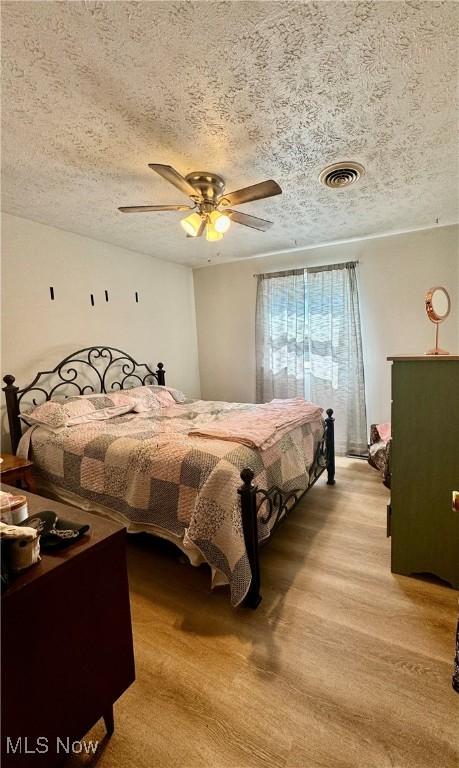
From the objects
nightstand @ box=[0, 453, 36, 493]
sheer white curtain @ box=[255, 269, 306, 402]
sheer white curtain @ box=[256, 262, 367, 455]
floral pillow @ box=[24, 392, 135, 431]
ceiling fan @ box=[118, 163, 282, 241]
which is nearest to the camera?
ceiling fan @ box=[118, 163, 282, 241]

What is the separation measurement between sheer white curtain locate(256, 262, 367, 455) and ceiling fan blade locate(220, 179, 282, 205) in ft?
7.09

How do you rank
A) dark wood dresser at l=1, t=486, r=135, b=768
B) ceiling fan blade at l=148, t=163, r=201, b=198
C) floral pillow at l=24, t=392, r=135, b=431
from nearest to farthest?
dark wood dresser at l=1, t=486, r=135, b=768 < ceiling fan blade at l=148, t=163, r=201, b=198 < floral pillow at l=24, t=392, r=135, b=431

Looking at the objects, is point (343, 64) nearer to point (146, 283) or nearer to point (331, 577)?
point (331, 577)

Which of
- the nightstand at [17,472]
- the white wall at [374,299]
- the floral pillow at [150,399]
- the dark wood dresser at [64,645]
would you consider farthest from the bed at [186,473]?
the white wall at [374,299]

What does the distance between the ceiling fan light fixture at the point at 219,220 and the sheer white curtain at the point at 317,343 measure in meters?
2.13

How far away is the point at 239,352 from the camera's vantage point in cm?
466

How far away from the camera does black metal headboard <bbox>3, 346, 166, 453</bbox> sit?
2773mm

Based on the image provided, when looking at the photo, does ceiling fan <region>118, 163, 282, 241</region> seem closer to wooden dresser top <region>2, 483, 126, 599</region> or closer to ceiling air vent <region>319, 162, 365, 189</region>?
ceiling air vent <region>319, 162, 365, 189</region>

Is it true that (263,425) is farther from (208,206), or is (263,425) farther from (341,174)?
(341,174)

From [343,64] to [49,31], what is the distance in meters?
1.17

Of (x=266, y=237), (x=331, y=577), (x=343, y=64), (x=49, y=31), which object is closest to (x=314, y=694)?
(x=331, y=577)

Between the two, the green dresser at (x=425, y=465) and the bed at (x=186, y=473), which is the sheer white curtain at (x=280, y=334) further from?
the green dresser at (x=425, y=465)

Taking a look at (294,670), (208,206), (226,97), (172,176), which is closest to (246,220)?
(208,206)

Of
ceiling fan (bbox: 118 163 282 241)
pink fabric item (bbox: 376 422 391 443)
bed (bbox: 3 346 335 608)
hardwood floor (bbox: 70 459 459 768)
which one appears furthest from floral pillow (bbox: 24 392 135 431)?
pink fabric item (bbox: 376 422 391 443)
